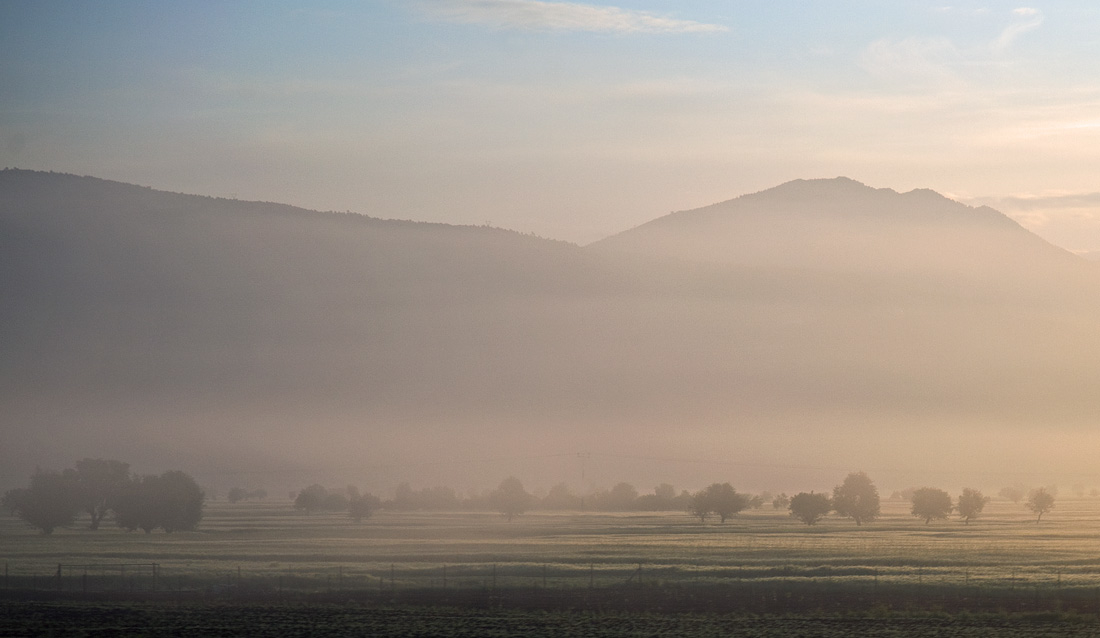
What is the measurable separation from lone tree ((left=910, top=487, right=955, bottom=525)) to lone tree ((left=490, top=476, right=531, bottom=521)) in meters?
50.8

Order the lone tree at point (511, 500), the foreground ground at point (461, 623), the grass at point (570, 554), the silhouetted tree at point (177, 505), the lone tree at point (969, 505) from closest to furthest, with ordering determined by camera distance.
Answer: the foreground ground at point (461, 623) → the grass at point (570, 554) → the silhouetted tree at point (177, 505) → the lone tree at point (969, 505) → the lone tree at point (511, 500)

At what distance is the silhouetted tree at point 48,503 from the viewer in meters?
129

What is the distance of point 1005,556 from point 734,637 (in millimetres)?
43952

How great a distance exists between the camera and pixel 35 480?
13500 centimetres

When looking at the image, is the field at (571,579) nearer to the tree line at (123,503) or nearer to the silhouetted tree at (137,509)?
the tree line at (123,503)

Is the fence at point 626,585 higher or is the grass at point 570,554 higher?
the grass at point 570,554

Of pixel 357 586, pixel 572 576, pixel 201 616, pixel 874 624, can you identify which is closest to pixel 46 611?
pixel 201 616

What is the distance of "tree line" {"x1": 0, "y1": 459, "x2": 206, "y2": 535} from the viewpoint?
129500 millimetres

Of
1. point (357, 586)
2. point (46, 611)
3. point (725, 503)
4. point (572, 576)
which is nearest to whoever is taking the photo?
point (46, 611)

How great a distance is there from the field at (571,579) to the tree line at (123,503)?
7.72m

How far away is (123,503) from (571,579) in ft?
231

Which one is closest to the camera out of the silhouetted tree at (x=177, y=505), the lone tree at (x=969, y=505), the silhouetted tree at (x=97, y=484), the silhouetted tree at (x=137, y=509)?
the silhouetted tree at (x=137, y=509)

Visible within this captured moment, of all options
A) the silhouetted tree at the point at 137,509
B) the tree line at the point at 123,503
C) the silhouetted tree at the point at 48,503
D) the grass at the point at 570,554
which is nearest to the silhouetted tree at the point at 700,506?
the grass at the point at 570,554

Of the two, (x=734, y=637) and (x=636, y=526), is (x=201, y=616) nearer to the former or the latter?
Result: (x=734, y=637)
